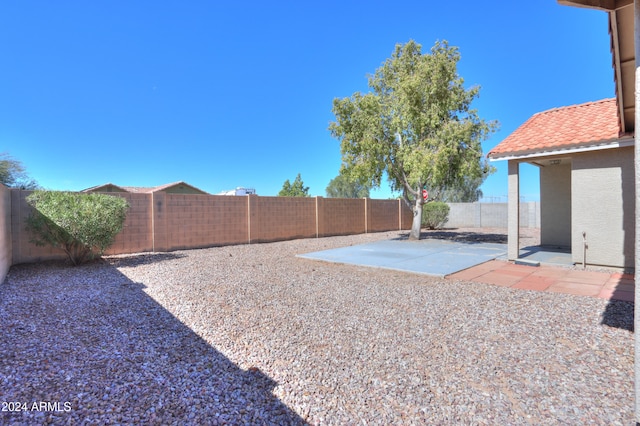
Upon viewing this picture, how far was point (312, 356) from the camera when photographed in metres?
3.24

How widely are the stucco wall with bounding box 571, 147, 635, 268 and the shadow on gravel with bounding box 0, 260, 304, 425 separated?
8.24 metres

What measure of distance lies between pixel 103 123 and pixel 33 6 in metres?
14.7

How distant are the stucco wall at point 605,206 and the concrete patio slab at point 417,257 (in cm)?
235

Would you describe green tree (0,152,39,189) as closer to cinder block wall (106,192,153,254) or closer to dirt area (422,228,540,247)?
cinder block wall (106,192,153,254)

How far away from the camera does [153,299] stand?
17.1 ft

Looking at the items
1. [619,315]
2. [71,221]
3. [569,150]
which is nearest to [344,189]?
[569,150]

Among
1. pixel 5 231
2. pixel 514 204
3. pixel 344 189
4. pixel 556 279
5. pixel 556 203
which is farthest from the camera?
pixel 344 189

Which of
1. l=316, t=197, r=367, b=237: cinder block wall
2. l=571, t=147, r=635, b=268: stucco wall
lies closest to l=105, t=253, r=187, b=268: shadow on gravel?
l=316, t=197, r=367, b=237: cinder block wall

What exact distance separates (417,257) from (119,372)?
27.0ft

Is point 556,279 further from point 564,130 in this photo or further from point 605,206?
point 564,130

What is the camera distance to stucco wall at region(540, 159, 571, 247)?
10453 mm

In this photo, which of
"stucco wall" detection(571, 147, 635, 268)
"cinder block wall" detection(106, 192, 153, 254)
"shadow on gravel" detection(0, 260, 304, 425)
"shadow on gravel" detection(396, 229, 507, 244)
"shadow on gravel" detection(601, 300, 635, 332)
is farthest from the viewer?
"shadow on gravel" detection(396, 229, 507, 244)

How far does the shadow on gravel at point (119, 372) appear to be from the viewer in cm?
224

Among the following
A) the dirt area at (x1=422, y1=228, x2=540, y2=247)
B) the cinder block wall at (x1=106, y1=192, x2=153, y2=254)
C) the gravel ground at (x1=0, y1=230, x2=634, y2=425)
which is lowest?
the gravel ground at (x1=0, y1=230, x2=634, y2=425)
